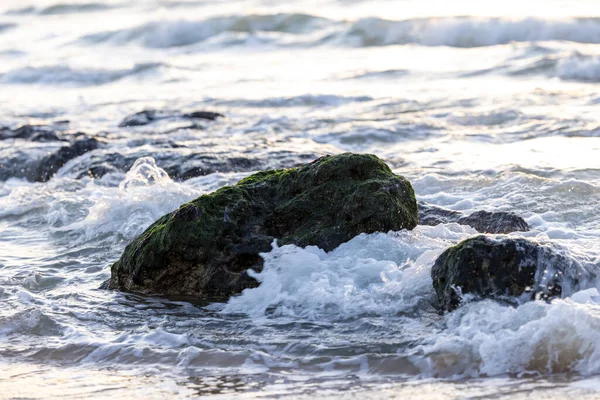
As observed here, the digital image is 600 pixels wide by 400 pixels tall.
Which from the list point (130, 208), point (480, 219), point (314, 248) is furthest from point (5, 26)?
point (314, 248)

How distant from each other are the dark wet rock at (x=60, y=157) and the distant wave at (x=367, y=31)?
1388 cm

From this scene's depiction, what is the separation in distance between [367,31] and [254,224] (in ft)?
68.0

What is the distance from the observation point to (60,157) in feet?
35.9

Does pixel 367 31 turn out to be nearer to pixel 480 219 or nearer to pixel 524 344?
pixel 480 219

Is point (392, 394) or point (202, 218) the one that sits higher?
point (202, 218)

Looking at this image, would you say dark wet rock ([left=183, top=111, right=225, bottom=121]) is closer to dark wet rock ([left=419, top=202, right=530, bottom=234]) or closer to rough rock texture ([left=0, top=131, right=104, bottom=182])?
rough rock texture ([left=0, top=131, right=104, bottom=182])

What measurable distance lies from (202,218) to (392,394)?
1.97 metres

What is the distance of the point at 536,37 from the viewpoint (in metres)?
23.0

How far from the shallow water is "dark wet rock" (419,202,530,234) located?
15 cm

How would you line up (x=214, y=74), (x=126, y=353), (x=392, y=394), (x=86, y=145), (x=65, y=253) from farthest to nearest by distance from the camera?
(x=214, y=74), (x=86, y=145), (x=65, y=253), (x=126, y=353), (x=392, y=394)

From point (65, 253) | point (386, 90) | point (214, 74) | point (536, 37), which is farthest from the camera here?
point (536, 37)

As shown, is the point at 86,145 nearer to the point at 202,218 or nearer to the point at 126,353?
the point at 202,218

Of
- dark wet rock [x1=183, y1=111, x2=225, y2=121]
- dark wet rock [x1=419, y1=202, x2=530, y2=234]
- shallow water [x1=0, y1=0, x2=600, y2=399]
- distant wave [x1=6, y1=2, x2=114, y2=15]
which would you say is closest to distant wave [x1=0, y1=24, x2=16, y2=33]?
distant wave [x1=6, y1=2, x2=114, y2=15]

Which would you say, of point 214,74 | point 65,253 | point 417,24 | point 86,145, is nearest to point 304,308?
point 65,253
